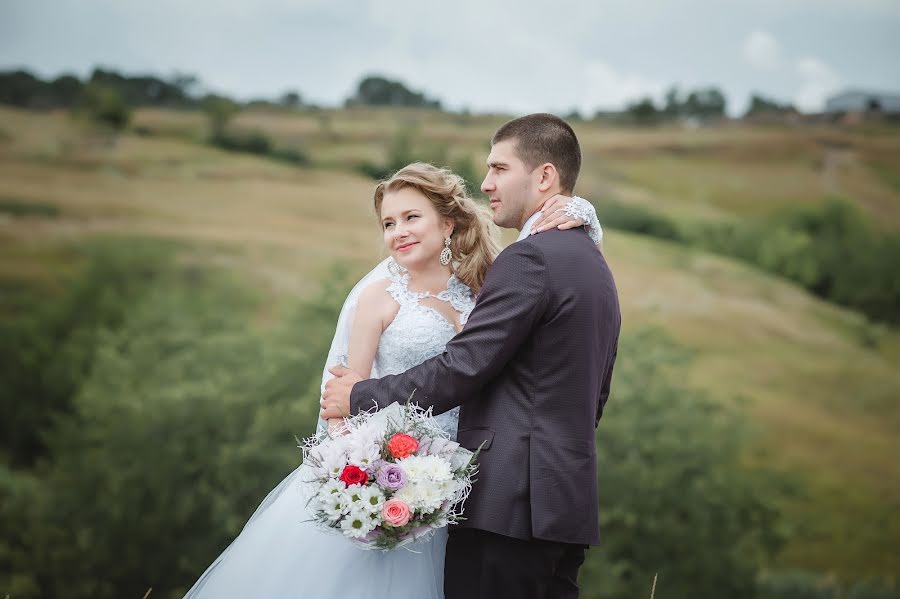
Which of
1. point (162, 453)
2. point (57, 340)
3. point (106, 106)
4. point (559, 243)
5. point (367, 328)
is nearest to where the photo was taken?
point (559, 243)

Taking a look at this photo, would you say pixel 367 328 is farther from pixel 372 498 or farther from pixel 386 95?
pixel 386 95

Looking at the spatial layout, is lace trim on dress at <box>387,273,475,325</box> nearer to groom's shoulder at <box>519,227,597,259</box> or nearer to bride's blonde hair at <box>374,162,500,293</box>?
bride's blonde hair at <box>374,162,500,293</box>

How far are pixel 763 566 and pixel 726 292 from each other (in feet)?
16.7

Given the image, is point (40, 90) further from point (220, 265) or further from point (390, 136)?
point (390, 136)

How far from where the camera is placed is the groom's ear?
10.1 ft

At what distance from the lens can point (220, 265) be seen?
16.7 metres

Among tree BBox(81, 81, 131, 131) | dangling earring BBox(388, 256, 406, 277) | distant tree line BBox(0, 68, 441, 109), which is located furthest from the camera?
tree BBox(81, 81, 131, 131)

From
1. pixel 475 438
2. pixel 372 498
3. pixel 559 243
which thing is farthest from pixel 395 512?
pixel 559 243

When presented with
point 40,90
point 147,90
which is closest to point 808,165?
point 147,90

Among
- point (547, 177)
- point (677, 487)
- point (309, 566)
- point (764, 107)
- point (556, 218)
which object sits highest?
point (764, 107)

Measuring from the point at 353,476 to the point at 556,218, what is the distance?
1.08 metres

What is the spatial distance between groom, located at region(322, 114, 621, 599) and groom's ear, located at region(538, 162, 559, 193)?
25 cm

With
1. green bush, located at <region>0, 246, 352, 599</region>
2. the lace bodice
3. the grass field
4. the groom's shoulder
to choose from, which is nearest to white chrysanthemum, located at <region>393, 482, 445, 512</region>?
the lace bodice

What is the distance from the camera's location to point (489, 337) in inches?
107
